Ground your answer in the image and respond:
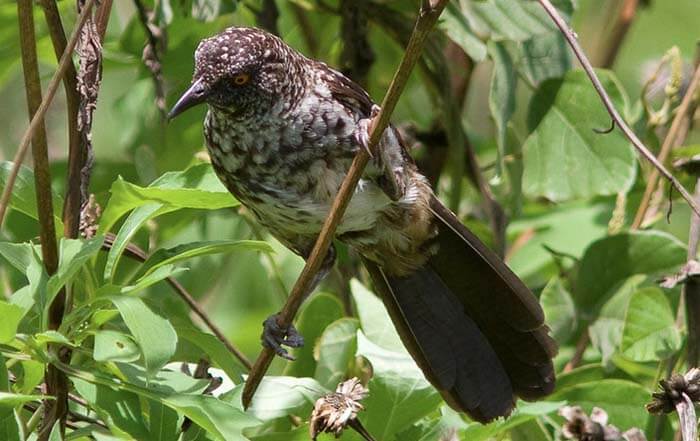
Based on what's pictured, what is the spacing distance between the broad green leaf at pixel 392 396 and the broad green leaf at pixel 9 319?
0.76 metres

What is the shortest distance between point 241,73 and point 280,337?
57 centimetres

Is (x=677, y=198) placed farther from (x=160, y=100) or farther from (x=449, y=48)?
(x=160, y=100)

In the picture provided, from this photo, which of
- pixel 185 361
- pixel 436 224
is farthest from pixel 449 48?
pixel 185 361

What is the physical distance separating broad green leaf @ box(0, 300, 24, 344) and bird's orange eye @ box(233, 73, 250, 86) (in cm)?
94

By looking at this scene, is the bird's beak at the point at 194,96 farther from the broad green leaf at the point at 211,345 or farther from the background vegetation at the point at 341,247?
the broad green leaf at the point at 211,345

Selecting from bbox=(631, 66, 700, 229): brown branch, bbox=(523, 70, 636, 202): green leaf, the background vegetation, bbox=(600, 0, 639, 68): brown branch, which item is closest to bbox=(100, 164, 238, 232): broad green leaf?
the background vegetation

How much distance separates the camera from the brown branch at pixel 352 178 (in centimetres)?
180

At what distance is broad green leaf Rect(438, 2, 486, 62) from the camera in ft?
9.68

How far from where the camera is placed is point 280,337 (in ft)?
8.20

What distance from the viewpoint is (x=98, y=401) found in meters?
1.94

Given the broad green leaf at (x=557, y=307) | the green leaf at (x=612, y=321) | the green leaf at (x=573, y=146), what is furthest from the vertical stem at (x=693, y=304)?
the green leaf at (x=573, y=146)

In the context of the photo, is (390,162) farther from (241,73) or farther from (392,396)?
(392,396)

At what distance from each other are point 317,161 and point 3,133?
2.28 metres

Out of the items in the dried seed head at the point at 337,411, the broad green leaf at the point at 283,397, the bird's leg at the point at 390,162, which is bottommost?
the broad green leaf at the point at 283,397
